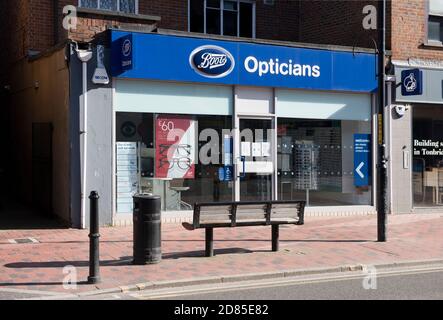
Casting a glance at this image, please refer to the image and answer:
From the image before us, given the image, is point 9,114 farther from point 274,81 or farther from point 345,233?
point 345,233

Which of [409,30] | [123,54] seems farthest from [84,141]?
[409,30]

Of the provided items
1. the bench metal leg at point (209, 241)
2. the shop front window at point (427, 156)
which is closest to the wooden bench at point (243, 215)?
the bench metal leg at point (209, 241)

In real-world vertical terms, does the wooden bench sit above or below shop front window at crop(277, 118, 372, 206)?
below

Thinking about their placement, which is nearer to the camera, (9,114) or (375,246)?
(375,246)

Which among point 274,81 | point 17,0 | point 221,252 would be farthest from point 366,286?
point 17,0

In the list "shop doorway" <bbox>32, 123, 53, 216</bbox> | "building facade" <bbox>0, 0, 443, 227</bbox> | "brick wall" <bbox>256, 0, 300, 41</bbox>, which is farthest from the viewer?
"brick wall" <bbox>256, 0, 300, 41</bbox>

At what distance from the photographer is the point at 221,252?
33.1ft

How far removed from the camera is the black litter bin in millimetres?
8945

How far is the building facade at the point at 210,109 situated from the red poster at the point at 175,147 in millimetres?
26

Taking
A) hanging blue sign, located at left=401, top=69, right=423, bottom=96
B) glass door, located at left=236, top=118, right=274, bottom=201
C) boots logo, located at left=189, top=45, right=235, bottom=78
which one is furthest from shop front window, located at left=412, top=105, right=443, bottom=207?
boots logo, located at left=189, top=45, right=235, bottom=78

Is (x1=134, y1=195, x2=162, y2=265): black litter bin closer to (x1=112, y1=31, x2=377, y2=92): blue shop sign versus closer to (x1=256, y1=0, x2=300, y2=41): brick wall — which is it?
(x1=112, y1=31, x2=377, y2=92): blue shop sign

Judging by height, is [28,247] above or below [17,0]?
below

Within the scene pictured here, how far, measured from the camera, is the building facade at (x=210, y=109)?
41.1ft
